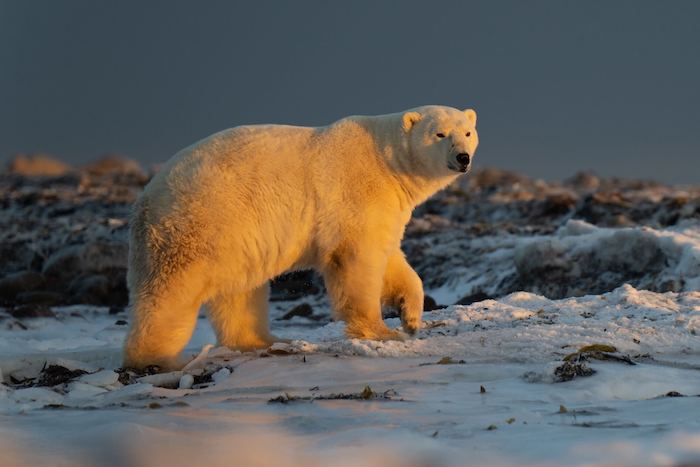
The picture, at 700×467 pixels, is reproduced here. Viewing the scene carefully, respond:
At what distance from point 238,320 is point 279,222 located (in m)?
1.10

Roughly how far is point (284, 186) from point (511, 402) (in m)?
3.02

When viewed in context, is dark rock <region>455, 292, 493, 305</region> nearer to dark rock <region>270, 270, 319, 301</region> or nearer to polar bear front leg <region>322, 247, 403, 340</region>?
dark rock <region>270, 270, 319, 301</region>

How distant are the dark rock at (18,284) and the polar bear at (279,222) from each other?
822cm

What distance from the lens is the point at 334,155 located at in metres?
7.89

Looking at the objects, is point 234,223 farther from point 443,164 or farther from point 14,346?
point 14,346

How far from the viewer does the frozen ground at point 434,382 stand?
13.6 feet

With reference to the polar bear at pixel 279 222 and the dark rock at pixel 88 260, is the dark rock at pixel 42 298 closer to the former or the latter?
the dark rock at pixel 88 260

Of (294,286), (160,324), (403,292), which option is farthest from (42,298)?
(403,292)

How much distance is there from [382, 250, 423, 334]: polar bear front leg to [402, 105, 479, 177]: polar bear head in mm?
827

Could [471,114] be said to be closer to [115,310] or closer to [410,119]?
[410,119]

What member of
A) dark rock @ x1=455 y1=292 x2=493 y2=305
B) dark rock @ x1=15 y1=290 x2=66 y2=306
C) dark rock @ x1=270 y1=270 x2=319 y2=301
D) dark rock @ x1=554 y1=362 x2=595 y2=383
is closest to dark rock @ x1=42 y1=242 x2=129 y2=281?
dark rock @ x1=15 y1=290 x2=66 y2=306

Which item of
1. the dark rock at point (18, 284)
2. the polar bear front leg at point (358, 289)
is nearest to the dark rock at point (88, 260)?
the dark rock at point (18, 284)

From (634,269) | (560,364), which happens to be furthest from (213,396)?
(634,269)

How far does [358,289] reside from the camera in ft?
25.1
